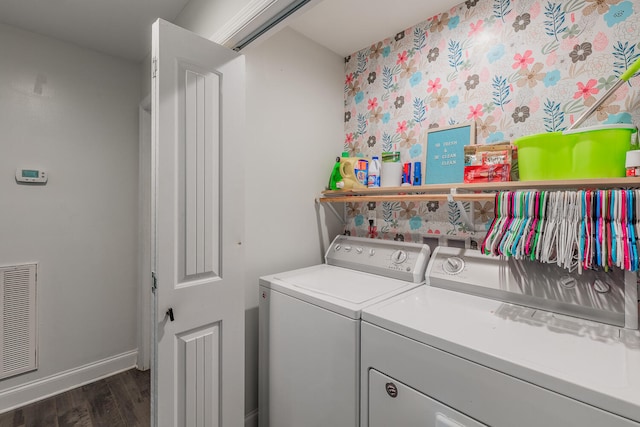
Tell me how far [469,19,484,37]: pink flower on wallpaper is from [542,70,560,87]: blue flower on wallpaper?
44 centimetres

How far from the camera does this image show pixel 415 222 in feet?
6.00

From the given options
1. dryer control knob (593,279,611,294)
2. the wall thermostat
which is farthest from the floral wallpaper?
the wall thermostat

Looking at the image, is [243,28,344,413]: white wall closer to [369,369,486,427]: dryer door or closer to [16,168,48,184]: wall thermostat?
[369,369,486,427]: dryer door

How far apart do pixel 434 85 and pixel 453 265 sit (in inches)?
42.3

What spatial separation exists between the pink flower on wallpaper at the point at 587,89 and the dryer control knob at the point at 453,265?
2.90 feet

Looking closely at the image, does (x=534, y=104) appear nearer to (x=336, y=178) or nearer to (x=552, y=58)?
(x=552, y=58)

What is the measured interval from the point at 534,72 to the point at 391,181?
86 cm

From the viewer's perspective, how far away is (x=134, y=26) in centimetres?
194

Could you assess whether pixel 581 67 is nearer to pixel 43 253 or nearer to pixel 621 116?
pixel 621 116

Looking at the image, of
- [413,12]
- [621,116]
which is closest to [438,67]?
[413,12]

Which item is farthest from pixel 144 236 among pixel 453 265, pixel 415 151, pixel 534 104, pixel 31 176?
pixel 534 104

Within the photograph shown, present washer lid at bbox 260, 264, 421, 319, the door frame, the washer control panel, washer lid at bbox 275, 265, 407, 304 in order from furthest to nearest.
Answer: the door frame < the washer control panel < washer lid at bbox 275, 265, 407, 304 < washer lid at bbox 260, 264, 421, 319

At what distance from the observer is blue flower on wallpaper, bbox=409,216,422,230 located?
1.81 metres

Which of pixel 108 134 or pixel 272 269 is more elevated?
pixel 108 134
